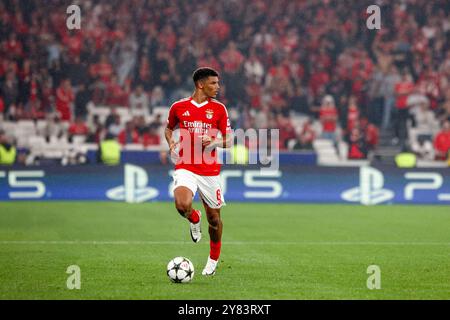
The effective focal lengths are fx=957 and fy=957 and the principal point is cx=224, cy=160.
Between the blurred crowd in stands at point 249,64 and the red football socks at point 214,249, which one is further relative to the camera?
the blurred crowd in stands at point 249,64

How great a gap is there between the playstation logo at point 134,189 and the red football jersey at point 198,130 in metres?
12.2

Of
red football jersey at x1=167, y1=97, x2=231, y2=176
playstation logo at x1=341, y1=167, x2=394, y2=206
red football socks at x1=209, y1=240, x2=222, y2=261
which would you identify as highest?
red football jersey at x1=167, y1=97, x2=231, y2=176

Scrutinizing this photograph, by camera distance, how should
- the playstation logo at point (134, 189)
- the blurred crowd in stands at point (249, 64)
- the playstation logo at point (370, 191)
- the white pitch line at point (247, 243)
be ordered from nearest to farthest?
the white pitch line at point (247, 243)
the playstation logo at point (134, 189)
the playstation logo at point (370, 191)
the blurred crowd in stands at point (249, 64)

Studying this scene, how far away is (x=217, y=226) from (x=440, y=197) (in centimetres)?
1348

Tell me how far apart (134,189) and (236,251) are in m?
10.0

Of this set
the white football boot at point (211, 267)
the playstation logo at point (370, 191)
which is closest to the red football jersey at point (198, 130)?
the white football boot at point (211, 267)

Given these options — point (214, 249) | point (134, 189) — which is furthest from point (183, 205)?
point (134, 189)

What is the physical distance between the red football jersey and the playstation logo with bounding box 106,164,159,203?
12.2m

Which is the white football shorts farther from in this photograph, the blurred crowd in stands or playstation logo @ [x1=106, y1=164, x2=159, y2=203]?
the blurred crowd in stands

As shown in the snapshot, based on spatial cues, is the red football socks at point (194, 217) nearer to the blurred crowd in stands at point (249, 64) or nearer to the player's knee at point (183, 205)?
the player's knee at point (183, 205)

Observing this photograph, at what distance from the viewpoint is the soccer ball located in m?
10.3

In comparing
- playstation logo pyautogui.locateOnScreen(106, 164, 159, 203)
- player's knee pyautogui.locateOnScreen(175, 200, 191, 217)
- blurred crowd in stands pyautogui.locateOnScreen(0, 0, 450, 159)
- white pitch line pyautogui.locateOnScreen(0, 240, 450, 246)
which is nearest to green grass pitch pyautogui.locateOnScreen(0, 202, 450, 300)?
white pitch line pyautogui.locateOnScreen(0, 240, 450, 246)

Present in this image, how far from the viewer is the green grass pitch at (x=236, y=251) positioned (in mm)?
9906
